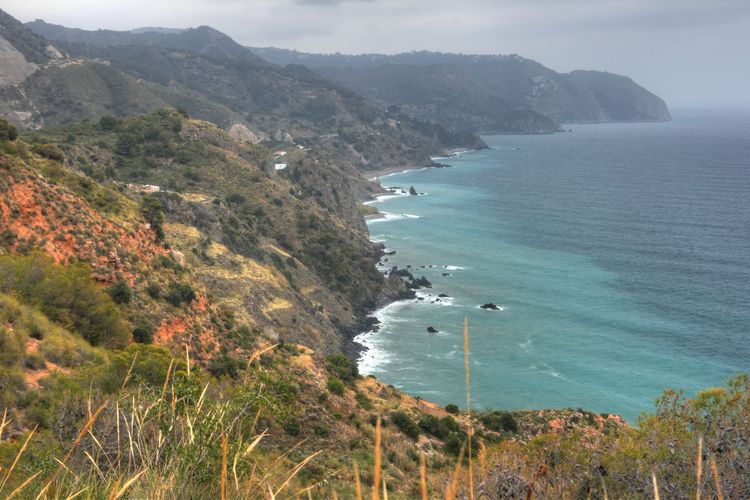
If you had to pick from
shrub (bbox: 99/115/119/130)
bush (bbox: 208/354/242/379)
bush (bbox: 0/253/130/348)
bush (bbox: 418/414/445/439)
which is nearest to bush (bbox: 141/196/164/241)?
bush (bbox: 208/354/242/379)

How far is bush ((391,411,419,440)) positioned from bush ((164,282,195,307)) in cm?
1483

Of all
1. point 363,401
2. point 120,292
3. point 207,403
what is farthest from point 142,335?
point 207,403

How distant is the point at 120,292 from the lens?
104 feet

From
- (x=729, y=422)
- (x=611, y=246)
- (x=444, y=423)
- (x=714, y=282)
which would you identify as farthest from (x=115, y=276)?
(x=611, y=246)

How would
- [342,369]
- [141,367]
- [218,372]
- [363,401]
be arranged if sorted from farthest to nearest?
Answer: [342,369] → [363,401] → [218,372] → [141,367]

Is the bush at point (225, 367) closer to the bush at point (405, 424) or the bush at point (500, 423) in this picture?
the bush at point (405, 424)

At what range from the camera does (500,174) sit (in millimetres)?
185000

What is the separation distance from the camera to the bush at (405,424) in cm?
2991

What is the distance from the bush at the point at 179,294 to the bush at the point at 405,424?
48.6 ft

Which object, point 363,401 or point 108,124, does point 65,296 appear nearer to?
point 363,401

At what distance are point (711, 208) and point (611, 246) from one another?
39.6m

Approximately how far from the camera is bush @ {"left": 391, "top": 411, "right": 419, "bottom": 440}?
1178 inches

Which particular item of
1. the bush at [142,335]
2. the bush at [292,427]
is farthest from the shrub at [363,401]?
the bush at [142,335]

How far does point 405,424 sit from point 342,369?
22.9 feet
